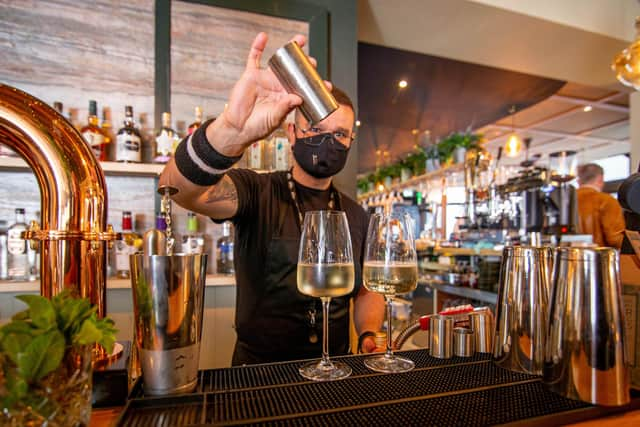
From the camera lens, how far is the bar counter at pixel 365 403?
1.63ft

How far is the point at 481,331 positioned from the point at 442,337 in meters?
0.10

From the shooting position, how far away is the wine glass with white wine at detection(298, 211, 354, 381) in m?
0.70

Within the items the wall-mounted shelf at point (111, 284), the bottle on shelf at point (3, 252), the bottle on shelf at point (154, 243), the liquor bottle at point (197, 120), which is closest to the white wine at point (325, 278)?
the bottle on shelf at point (154, 243)

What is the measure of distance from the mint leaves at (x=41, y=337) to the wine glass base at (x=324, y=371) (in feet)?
1.08

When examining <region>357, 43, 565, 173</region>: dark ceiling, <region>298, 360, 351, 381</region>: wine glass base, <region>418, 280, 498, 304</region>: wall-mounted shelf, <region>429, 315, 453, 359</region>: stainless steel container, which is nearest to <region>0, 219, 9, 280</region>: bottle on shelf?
<region>298, 360, 351, 381</region>: wine glass base

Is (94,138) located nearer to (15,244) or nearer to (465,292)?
(15,244)

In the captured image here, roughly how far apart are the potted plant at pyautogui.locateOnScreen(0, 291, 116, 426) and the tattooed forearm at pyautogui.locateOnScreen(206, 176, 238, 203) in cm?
75

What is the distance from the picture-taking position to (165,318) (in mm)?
538

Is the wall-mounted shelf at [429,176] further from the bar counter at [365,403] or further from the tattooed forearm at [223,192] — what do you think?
the bar counter at [365,403]

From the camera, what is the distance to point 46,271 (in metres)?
0.58

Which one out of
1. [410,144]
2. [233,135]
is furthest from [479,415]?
[410,144]

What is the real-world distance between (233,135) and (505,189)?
275cm

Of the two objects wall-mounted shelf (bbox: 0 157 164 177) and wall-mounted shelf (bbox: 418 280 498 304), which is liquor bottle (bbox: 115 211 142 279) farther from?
wall-mounted shelf (bbox: 418 280 498 304)

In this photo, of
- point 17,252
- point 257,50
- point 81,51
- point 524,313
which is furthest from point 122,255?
point 524,313
